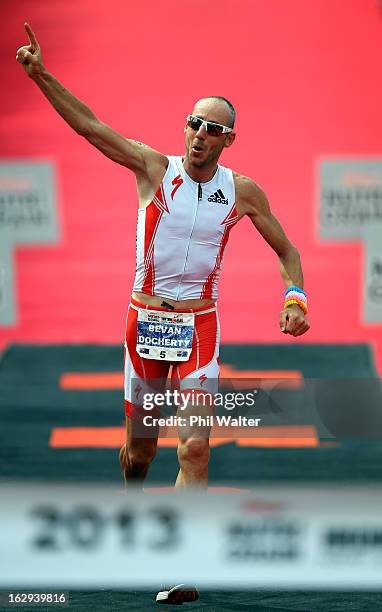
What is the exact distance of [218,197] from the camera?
20.5 ft

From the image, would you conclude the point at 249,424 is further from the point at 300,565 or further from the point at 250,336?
the point at 250,336

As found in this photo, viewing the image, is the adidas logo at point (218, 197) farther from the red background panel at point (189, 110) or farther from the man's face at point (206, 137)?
the red background panel at point (189, 110)

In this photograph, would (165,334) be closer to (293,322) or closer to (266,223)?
(293,322)

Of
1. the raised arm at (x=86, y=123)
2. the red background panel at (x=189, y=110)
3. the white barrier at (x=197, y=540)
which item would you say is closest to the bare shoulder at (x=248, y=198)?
the raised arm at (x=86, y=123)

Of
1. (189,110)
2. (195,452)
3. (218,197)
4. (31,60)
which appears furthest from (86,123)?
(189,110)

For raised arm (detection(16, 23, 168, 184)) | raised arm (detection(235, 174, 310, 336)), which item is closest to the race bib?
raised arm (detection(235, 174, 310, 336))

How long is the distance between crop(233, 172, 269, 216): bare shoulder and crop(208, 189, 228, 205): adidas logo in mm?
83

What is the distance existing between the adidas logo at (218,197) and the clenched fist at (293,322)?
0.59m

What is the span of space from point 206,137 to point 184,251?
535 millimetres

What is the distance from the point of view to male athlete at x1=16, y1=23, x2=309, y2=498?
6.14m

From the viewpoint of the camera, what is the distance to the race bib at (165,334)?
6262 mm

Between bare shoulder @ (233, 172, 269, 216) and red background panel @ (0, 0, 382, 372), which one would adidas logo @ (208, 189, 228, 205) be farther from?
red background panel @ (0, 0, 382, 372)

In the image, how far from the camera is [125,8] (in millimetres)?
14227

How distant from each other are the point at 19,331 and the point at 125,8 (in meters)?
4.12
